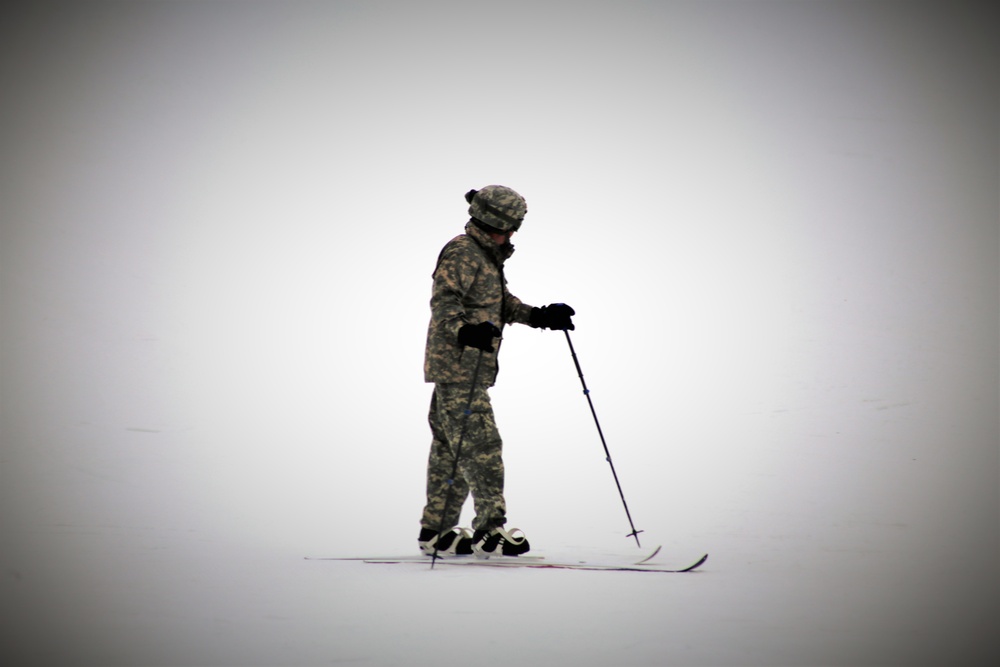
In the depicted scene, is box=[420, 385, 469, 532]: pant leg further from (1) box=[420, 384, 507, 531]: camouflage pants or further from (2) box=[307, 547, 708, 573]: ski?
(2) box=[307, 547, 708, 573]: ski

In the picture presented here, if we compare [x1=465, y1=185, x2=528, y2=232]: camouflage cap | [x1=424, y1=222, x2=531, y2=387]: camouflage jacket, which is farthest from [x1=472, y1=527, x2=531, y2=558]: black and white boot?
[x1=465, y1=185, x2=528, y2=232]: camouflage cap

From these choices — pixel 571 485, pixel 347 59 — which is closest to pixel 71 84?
pixel 347 59

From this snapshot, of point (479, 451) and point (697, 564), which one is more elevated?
point (479, 451)

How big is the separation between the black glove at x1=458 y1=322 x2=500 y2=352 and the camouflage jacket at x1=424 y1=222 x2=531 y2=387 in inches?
6.6

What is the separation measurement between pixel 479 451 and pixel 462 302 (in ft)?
2.18

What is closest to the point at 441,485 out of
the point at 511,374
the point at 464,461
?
the point at 464,461

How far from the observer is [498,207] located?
454 cm

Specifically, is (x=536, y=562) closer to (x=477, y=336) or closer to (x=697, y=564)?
(x=697, y=564)

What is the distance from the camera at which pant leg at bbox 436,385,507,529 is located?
4389 millimetres

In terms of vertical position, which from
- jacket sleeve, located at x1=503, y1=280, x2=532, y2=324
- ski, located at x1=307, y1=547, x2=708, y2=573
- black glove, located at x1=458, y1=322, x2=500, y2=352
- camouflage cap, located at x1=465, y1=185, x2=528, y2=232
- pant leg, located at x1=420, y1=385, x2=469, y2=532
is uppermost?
camouflage cap, located at x1=465, y1=185, x2=528, y2=232

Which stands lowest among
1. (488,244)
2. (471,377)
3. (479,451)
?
(479,451)

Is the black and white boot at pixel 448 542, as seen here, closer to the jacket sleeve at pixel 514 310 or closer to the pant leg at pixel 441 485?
the pant leg at pixel 441 485

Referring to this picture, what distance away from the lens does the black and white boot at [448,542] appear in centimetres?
450

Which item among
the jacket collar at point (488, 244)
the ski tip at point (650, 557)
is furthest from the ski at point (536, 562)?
the jacket collar at point (488, 244)
